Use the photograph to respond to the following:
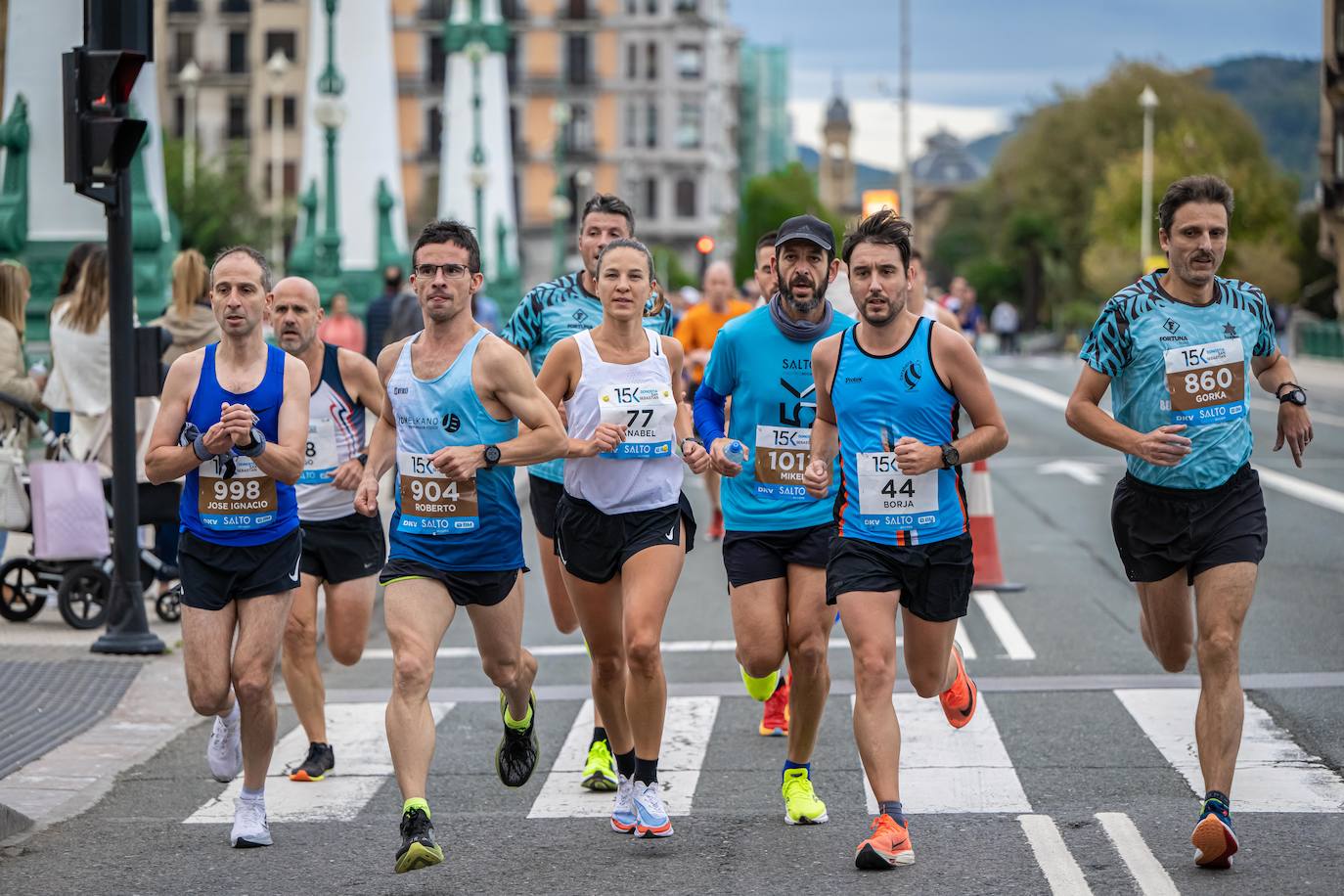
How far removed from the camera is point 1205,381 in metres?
7.22

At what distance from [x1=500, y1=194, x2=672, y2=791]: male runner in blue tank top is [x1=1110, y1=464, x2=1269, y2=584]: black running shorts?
2.30 metres

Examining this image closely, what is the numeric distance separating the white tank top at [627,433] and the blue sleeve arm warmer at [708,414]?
368 mm

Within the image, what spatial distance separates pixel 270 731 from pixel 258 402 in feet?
3.87

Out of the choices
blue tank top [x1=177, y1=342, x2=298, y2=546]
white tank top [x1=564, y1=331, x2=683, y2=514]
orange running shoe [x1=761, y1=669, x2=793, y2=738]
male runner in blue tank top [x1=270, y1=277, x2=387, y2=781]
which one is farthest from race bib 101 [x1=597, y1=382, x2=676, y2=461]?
orange running shoe [x1=761, y1=669, x2=793, y2=738]

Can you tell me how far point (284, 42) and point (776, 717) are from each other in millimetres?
111863

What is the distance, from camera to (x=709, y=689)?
422 inches

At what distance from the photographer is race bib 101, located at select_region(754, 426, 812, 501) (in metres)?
7.99

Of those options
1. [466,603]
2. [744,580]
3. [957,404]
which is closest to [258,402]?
[466,603]

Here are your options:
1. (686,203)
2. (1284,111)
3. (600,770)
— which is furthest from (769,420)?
(1284,111)

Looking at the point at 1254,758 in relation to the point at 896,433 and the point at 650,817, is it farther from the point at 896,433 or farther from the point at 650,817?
the point at 650,817

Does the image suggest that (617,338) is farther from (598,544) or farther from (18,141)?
(18,141)

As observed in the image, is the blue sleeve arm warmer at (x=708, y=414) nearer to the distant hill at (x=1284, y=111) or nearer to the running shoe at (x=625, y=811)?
the running shoe at (x=625, y=811)

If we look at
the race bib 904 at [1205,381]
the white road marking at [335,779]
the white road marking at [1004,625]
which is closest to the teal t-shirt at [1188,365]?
the race bib 904 at [1205,381]

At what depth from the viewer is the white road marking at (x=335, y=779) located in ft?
26.4
